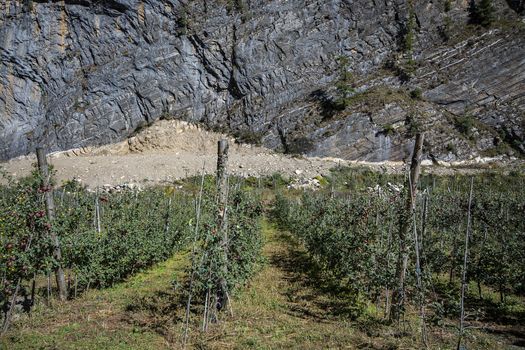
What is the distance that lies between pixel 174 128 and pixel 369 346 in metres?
37.4

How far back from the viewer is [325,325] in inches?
273

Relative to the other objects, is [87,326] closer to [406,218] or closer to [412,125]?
[406,218]

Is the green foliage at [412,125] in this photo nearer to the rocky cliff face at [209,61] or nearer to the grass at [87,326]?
the rocky cliff face at [209,61]

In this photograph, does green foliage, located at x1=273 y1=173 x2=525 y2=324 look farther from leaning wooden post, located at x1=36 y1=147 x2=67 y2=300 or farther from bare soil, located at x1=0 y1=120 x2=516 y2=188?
bare soil, located at x1=0 y1=120 x2=516 y2=188

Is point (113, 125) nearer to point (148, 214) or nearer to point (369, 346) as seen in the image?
point (148, 214)

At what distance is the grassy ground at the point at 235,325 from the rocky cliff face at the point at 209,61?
Answer: 3057 centimetres

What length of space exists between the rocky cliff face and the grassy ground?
100ft

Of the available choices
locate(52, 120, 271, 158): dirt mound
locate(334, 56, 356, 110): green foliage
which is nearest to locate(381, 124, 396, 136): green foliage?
locate(334, 56, 356, 110): green foliage

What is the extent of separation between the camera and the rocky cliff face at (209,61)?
40000 mm

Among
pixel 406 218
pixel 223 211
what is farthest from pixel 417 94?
pixel 223 211

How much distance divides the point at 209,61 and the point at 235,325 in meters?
38.2

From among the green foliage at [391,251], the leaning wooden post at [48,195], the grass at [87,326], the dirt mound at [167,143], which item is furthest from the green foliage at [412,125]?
the leaning wooden post at [48,195]

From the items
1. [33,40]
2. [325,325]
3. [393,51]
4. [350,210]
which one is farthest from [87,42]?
[325,325]

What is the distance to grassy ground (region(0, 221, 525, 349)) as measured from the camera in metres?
6.04
